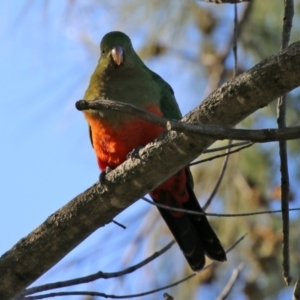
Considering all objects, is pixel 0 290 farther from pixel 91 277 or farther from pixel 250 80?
pixel 250 80

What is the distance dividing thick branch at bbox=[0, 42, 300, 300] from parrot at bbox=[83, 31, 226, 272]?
0.85 m

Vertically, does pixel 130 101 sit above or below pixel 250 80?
above

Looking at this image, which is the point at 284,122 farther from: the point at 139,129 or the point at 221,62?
the point at 221,62

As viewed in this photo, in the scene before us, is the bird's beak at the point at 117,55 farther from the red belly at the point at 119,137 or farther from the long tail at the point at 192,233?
the long tail at the point at 192,233

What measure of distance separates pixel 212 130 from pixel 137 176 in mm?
597

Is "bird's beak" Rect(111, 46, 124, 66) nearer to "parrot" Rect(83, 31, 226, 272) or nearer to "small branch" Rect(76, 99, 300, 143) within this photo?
"parrot" Rect(83, 31, 226, 272)

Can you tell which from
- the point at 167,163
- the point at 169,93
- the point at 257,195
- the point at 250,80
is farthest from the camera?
the point at 257,195

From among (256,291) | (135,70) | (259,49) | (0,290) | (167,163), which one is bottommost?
(0,290)

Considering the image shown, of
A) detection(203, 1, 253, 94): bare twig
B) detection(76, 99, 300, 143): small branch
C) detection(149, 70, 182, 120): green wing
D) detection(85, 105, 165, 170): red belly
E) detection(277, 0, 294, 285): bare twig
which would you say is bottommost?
detection(76, 99, 300, 143): small branch

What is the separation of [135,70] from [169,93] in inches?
9.5

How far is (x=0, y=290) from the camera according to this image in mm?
2727

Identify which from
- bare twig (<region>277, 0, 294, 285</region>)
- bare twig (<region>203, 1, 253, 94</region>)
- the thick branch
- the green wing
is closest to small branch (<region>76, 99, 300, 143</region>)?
the thick branch

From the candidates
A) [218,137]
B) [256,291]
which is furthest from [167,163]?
[256,291]

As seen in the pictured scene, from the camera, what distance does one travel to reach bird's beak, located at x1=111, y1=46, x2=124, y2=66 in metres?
3.88
